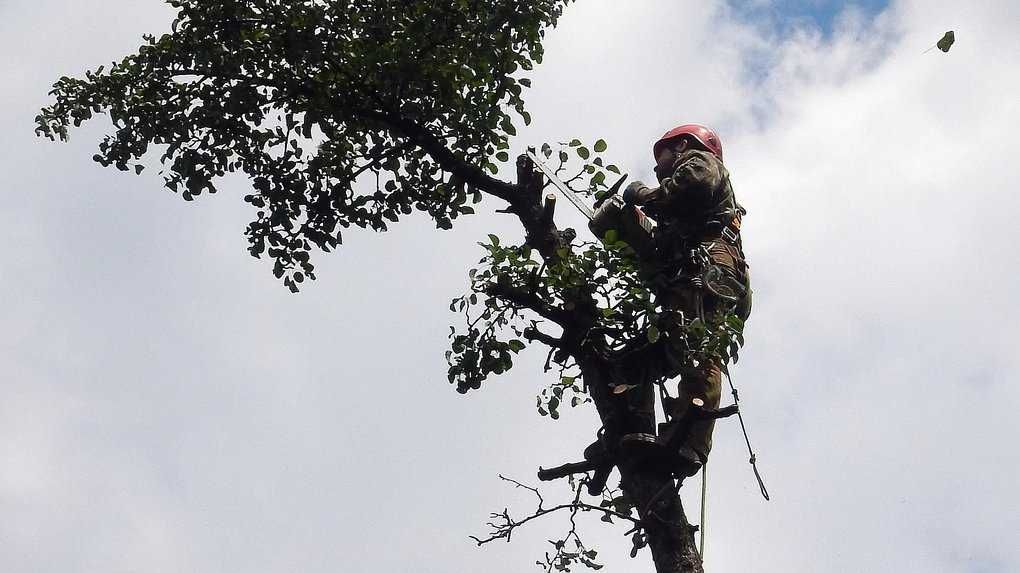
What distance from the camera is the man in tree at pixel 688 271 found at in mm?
6703

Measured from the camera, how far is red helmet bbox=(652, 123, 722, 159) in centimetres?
838

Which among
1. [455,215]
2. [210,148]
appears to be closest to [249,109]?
[210,148]

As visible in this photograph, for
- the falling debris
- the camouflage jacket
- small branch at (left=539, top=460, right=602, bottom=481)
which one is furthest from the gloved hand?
the falling debris

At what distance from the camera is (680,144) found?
837 centimetres

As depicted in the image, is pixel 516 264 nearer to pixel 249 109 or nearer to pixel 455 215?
pixel 455 215

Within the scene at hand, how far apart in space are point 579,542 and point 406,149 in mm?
2978

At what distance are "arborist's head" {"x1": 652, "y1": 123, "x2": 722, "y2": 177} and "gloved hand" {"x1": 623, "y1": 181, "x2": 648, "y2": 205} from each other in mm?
875

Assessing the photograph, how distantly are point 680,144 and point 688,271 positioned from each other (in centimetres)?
147

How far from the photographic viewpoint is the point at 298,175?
8.50 meters

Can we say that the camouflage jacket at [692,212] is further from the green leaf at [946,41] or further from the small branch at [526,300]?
the green leaf at [946,41]

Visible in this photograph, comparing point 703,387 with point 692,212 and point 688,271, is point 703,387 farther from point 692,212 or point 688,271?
point 692,212

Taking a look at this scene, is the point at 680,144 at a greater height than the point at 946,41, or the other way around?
the point at 680,144

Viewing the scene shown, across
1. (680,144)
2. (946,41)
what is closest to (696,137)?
(680,144)

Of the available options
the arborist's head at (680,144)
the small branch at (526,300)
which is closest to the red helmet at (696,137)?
the arborist's head at (680,144)
